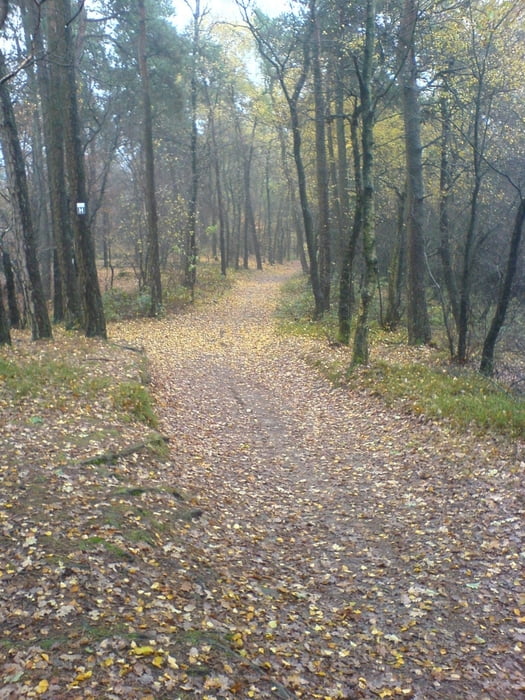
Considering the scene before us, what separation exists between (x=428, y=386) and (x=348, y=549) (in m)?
4.81

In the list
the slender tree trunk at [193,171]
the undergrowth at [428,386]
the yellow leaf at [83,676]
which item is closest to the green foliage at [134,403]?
the undergrowth at [428,386]

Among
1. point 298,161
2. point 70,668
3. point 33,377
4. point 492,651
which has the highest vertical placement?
point 298,161

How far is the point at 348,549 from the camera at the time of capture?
6.24 m

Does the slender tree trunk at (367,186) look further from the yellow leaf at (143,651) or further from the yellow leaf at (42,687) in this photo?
the yellow leaf at (42,687)

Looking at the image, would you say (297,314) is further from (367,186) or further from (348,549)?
(348,549)

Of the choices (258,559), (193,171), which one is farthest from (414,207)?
(193,171)

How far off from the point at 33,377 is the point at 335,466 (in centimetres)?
503

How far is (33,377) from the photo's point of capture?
9.28 m

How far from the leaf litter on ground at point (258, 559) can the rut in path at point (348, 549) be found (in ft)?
0.07

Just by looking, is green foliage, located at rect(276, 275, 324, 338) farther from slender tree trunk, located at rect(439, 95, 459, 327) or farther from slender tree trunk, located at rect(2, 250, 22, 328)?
slender tree trunk, located at rect(2, 250, 22, 328)

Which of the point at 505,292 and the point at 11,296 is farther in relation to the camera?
the point at 11,296

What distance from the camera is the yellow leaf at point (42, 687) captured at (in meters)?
3.32

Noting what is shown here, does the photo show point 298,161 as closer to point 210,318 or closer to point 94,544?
point 210,318

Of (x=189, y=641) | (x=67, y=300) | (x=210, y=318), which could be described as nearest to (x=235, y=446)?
(x=189, y=641)
